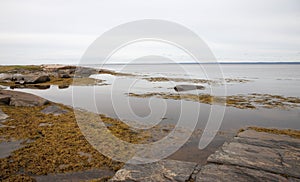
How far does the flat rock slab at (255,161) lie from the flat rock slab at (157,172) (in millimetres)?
399

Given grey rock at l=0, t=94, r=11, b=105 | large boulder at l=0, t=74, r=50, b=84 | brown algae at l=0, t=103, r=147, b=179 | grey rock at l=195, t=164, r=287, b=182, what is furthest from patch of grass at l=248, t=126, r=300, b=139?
large boulder at l=0, t=74, r=50, b=84

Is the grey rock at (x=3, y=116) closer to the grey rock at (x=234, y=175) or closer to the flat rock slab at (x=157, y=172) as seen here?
the flat rock slab at (x=157, y=172)

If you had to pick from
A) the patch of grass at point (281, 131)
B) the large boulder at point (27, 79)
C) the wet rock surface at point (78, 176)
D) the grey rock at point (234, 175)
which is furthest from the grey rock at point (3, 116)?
the large boulder at point (27, 79)

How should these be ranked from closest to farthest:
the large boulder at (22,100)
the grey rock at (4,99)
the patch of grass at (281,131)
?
the patch of grass at (281,131) → the grey rock at (4,99) → the large boulder at (22,100)

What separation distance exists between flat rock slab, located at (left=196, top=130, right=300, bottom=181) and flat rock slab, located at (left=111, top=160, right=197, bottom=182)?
1.31 ft

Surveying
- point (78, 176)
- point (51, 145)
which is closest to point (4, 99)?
point (51, 145)

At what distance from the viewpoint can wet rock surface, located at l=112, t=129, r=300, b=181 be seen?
200 inches

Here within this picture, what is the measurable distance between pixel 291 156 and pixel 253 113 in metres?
8.83

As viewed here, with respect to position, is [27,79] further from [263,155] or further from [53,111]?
[263,155]

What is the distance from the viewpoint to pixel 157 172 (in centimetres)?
534

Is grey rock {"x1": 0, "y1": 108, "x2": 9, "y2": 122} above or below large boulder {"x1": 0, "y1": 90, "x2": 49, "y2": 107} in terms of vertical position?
below

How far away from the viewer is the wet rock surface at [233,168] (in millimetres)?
5090

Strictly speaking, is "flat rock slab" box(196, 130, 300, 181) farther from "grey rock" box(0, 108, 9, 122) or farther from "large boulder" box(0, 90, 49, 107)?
"large boulder" box(0, 90, 49, 107)

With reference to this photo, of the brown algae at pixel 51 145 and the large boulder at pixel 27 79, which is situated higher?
the large boulder at pixel 27 79
